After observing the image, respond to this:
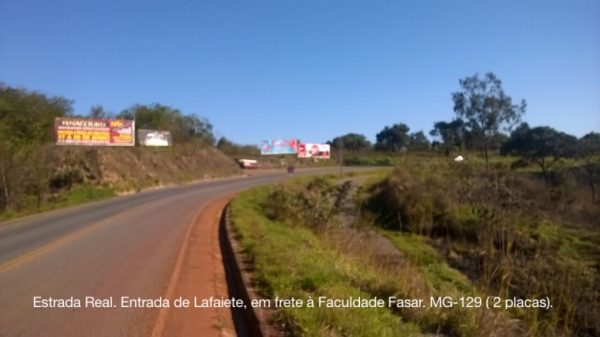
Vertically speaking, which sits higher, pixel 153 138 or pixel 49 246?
pixel 153 138

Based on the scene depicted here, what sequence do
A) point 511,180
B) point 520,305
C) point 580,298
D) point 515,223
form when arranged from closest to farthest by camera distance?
point 520,305 → point 580,298 → point 515,223 → point 511,180

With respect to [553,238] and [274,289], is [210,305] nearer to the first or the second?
[274,289]

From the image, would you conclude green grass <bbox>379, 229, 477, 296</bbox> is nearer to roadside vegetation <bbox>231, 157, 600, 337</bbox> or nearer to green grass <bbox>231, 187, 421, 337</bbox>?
roadside vegetation <bbox>231, 157, 600, 337</bbox>

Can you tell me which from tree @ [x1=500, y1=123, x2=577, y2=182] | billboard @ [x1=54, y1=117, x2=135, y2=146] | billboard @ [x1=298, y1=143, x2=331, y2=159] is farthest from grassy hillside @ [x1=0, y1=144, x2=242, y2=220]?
tree @ [x1=500, y1=123, x2=577, y2=182]

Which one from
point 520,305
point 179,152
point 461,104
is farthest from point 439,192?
point 179,152

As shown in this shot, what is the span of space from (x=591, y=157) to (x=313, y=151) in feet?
163

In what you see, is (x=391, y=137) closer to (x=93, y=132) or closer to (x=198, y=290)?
(x=93, y=132)

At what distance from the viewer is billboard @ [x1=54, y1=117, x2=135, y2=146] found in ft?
134

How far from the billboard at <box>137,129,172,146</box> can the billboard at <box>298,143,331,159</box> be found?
2146 cm

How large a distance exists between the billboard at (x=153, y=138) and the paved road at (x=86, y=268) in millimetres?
30756

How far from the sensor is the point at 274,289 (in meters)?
7.71

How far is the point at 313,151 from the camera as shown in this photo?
77.6m

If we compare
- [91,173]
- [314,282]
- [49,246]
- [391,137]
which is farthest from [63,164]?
[391,137]

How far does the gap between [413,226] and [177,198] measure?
13661 mm
